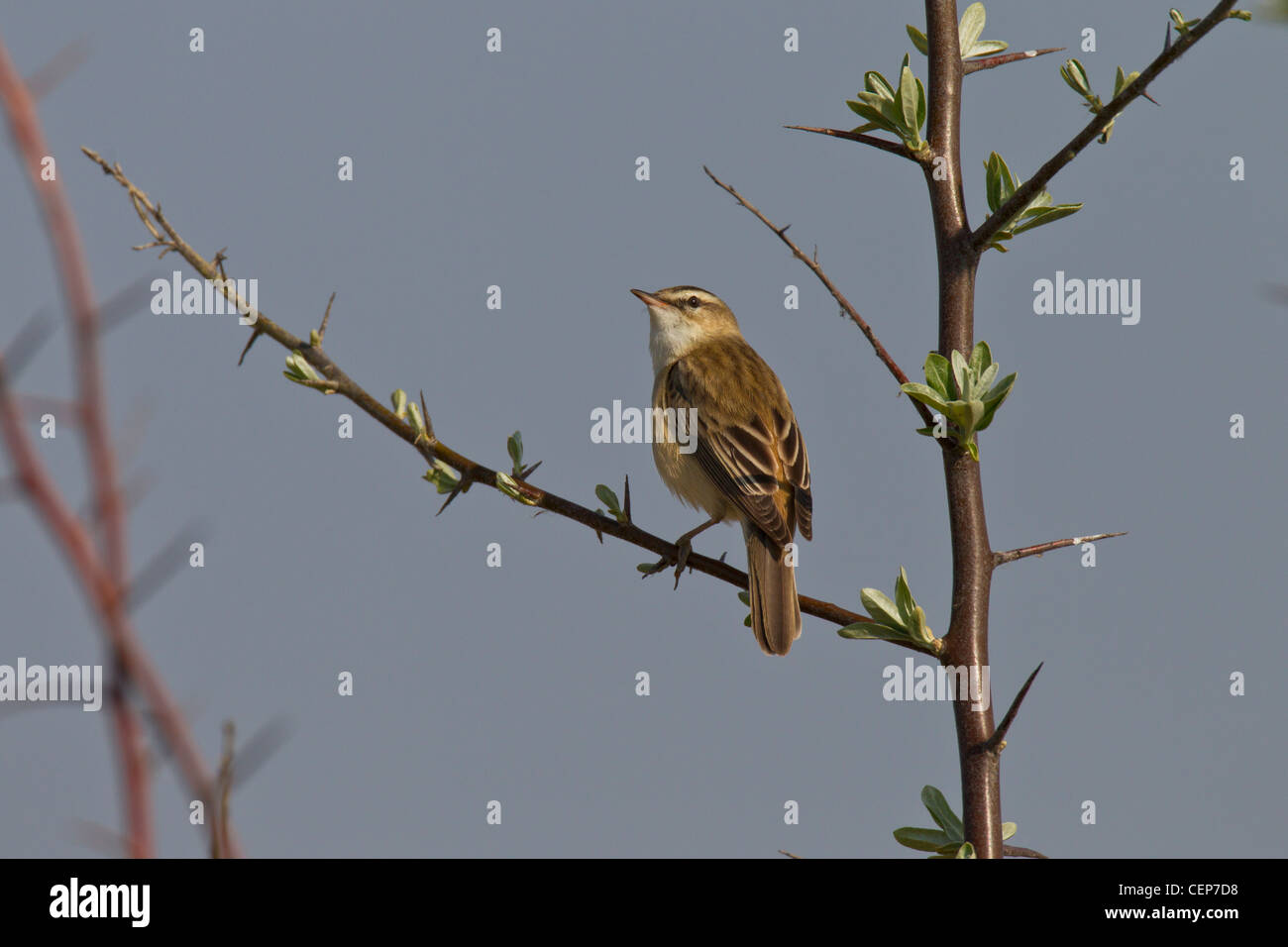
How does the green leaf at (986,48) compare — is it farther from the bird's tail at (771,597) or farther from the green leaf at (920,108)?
the bird's tail at (771,597)

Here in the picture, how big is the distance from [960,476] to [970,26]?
130 centimetres

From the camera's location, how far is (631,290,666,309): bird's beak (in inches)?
306

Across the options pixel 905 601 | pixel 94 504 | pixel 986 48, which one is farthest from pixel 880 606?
pixel 94 504

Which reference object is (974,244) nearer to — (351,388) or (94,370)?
(351,388)

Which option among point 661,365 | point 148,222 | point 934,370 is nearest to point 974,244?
point 934,370

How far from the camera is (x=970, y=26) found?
3.39 m

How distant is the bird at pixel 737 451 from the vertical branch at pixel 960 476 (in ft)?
6.46

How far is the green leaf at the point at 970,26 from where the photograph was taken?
335 cm

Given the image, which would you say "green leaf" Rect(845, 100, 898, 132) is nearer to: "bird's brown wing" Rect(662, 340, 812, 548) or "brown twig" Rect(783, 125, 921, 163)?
"brown twig" Rect(783, 125, 921, 163)

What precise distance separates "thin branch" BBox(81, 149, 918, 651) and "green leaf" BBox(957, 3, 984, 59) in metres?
0.93

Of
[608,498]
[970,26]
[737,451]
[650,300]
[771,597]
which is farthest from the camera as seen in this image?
[650,300]

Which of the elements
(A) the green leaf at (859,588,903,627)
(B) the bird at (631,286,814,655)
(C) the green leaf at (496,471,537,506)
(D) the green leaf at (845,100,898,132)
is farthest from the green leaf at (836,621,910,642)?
(B) the bird at (631,286,814,655)

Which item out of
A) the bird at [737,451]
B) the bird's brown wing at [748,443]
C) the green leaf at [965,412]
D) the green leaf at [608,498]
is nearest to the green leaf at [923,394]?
the green leaf at [965,412]

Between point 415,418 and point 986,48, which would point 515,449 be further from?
point 986,48
